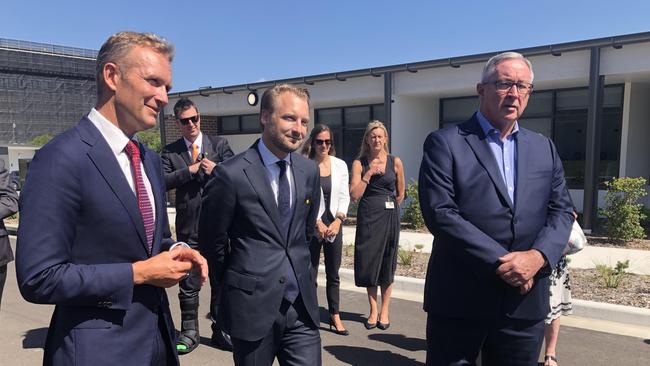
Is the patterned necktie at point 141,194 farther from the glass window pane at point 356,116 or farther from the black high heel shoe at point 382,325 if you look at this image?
the glass window pane at point 356,116

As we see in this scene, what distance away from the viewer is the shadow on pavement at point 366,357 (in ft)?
13.8

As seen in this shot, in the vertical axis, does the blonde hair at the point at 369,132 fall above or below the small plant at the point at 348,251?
above

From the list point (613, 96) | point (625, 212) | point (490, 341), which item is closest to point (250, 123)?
point (613, 96)

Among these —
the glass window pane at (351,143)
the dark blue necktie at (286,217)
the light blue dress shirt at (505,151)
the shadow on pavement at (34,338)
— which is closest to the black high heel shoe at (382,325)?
the dark blue necktie at (286,217)

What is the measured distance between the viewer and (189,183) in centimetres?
444

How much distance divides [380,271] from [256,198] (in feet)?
9.27

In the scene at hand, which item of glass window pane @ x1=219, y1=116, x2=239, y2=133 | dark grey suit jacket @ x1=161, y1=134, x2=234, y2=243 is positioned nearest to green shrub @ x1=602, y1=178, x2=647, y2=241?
dark grey suit jacket @ x1=161, y1=134, x2=234, y2=243

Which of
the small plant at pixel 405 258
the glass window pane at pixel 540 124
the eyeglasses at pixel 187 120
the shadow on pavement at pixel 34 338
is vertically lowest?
the shadow on pavement at pixel 34 338

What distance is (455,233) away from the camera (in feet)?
7.87

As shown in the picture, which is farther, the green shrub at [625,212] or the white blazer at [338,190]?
the green shrub at [625,212]

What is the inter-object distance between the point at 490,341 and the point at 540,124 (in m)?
11.3

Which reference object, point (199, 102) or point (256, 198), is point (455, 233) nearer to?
point (256, 198)

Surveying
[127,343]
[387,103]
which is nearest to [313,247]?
[127,343]

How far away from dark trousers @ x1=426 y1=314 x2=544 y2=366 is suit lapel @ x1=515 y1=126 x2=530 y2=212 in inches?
26.6
